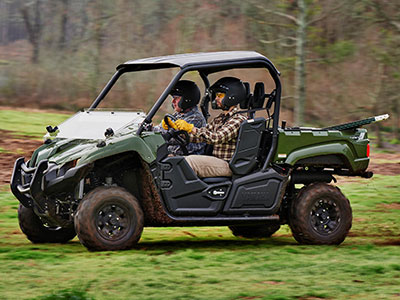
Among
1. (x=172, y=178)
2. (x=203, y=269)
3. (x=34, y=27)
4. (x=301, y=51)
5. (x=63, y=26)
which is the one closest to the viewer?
(x=203, y=269)

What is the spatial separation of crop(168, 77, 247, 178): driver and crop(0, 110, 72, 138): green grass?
11.5m

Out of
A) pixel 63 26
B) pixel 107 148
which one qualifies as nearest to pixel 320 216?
pixel 107 148

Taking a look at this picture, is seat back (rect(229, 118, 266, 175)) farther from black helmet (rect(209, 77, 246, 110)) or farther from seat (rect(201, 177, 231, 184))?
black helmet (rect(209, 77, 246, 110))

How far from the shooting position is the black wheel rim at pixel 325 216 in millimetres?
8594

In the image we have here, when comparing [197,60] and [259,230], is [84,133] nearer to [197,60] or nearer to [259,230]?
[197,60]

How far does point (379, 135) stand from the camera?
22359 millimetres

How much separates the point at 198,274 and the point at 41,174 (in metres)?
2.01

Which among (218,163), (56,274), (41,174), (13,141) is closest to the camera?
(56,274)

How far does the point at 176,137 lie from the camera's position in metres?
8.15

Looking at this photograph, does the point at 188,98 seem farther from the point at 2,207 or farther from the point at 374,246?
the point at 2,207

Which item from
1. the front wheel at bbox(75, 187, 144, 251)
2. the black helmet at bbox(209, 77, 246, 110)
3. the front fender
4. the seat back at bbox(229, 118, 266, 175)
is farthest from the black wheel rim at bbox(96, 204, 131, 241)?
the black helmet at bbox(209, 77, 246, 110)

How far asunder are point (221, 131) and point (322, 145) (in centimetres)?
122

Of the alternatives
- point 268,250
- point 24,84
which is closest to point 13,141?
point 24,84

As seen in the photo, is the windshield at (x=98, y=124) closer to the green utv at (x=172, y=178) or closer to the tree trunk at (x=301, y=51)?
the green utv at (x=172, y=178)
